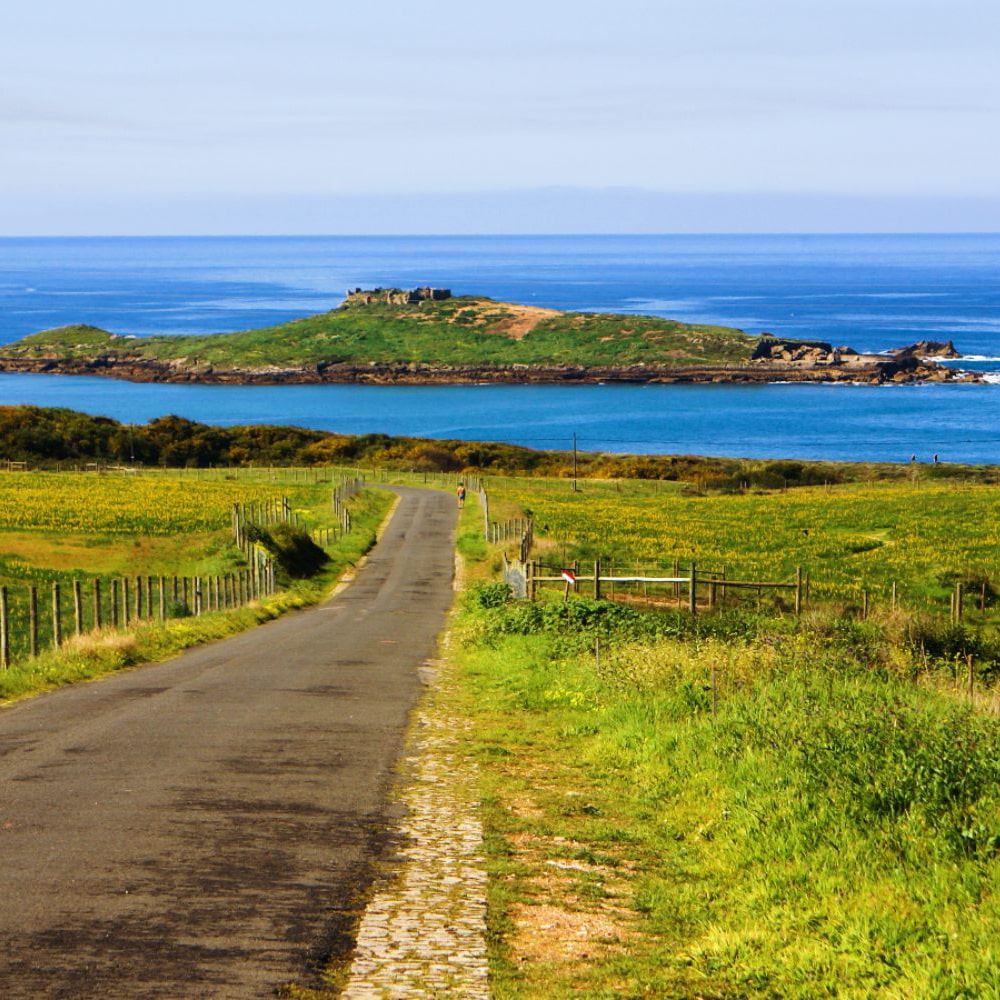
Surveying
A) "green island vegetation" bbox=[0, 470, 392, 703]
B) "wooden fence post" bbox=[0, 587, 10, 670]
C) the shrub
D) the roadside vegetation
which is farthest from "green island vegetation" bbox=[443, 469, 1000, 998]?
the roadside vegetation

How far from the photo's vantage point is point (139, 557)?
43.6 meters

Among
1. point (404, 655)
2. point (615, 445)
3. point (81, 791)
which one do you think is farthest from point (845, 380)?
point (81, 791)

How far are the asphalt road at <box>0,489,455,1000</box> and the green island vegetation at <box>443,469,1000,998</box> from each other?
1180 millimetres

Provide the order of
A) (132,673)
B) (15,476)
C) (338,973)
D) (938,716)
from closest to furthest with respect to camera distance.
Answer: (338,973)
(938,716)
(132,673)
(15,476)

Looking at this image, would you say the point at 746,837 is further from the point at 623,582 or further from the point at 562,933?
the point at 623,582

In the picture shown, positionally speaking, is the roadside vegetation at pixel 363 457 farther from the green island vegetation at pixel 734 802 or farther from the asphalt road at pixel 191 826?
the asphalt road at pixel 191 826

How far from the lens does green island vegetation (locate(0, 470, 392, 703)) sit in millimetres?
21641

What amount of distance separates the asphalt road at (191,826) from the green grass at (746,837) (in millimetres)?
1204

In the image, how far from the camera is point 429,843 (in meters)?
10.2

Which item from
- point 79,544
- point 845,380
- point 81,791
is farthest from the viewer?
point 845,380

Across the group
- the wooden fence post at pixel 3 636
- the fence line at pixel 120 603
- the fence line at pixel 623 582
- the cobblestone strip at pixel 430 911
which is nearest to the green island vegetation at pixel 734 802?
the cobblestone strip at pixel 430 911

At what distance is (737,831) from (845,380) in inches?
7283

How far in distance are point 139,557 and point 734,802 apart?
35.9m

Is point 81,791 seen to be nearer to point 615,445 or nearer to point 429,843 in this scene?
point 429,843
